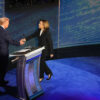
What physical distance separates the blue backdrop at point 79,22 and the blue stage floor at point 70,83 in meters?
1.21

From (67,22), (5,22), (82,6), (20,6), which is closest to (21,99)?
(5,22)

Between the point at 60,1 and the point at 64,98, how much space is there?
371cm

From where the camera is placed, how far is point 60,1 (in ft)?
18.7

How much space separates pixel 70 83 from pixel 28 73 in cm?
131

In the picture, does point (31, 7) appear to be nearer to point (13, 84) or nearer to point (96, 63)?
point (13, 84)

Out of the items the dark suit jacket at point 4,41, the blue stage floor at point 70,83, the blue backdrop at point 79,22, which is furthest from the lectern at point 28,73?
the blue backdrop at point 79,22

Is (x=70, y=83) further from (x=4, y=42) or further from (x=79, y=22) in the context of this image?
(x=79, y=22)

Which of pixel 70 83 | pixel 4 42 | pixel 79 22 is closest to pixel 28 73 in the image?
pixel 4 42

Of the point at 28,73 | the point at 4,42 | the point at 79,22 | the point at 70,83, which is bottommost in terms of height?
the point at 70,83

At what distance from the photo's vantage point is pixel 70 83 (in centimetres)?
379

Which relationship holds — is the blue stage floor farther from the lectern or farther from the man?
the man

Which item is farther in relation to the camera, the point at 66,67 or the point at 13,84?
the point at 66,67

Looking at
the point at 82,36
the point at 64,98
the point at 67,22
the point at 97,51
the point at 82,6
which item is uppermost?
the point at 82,6

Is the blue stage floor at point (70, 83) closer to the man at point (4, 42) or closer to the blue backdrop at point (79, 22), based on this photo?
the man at point (4, 42)
